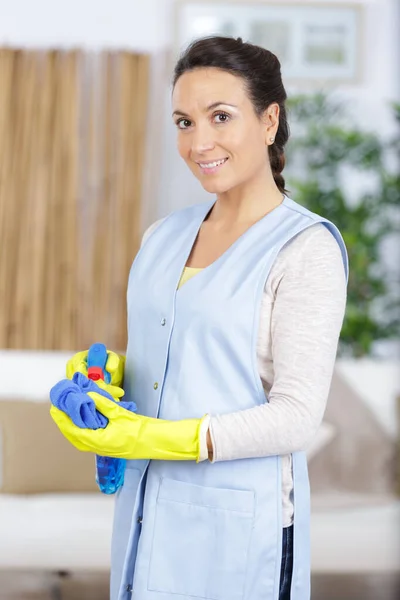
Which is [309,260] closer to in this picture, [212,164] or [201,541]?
[212,164]

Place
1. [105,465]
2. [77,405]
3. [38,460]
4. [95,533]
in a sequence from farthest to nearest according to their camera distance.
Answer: [38,460] < [95,533] < [105,465] < [77,405]

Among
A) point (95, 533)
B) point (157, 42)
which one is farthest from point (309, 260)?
point (157, 42)

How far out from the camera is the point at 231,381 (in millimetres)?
1207

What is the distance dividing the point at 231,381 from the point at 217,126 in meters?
0.39

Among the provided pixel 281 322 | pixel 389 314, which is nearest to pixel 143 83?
pixel 389 314

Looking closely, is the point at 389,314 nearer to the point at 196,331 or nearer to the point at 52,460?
the point at 52,460

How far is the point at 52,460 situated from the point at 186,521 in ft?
5.37

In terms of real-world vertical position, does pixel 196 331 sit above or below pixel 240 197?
below

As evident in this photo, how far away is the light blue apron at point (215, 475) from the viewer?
1206 mm

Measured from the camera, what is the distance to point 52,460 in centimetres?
278

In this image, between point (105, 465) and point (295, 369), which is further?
point (105, 465)

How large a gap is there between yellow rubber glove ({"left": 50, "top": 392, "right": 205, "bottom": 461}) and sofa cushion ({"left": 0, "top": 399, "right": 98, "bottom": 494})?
168 centimetres

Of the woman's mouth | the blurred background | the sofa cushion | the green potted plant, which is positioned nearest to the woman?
the woman's mouth

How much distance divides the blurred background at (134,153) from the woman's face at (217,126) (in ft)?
6.18
